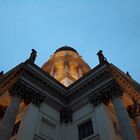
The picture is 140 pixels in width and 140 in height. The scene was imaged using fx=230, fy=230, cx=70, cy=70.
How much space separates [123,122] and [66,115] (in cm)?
596

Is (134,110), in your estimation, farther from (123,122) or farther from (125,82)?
(123,122)

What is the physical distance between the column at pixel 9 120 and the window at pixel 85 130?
5618 millimetres

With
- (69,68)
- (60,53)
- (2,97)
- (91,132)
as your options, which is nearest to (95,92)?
(91,132)

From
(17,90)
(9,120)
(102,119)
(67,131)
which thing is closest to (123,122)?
(102,119)

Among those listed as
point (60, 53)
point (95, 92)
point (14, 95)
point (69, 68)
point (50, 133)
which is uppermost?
point (60, 53)

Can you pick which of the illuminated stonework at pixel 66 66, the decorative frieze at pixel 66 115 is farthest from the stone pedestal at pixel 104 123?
the illuminated stonework at pixel 66 66

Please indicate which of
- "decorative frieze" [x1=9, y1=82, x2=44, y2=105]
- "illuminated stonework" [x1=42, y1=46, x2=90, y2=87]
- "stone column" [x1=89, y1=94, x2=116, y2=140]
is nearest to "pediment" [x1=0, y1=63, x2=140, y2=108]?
"decorative frieze" [x1=9, y1=82, x2=44, y2=105]

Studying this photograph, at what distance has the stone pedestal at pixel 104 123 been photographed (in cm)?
1590

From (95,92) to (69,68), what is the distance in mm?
18266

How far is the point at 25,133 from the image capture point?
15.9 meters

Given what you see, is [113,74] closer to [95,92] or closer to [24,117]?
[95,92]

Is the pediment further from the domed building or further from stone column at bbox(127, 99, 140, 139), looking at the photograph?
stone column at bbox(127, 99, 140, 139)

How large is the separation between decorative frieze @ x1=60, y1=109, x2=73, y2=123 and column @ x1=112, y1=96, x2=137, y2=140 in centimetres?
452

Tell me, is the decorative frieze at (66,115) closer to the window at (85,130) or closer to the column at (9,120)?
the window at (85,130)
